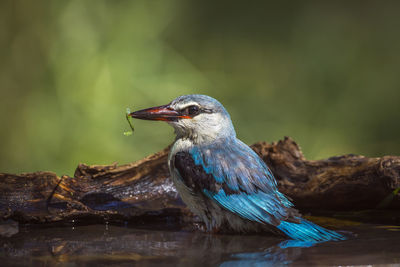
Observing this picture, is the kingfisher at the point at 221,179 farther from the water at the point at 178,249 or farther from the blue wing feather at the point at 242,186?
the water at the point at 178,249

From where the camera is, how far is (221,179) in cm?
299

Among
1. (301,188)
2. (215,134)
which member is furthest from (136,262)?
(301,188)

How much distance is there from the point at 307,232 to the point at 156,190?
1295 millimetres

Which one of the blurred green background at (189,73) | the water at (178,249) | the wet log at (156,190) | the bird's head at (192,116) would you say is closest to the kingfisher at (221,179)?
the bird's head at (192,116)

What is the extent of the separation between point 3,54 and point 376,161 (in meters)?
4.75

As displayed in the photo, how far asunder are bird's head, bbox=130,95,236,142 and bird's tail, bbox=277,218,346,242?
819mm

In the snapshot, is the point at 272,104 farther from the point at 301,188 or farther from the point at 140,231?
the point at 140,231

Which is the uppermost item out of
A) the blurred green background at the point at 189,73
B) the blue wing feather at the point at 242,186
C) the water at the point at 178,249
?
the blurred green background at the point at 189,73

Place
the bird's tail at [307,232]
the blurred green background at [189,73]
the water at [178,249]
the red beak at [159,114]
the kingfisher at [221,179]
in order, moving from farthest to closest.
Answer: the blurred green background at [189,73] < the red beak at [159,114] < the kingfisher at [221,179] < the bird's tail at [307,232] < the water at [178,249]

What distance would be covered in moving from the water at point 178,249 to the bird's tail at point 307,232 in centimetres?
8

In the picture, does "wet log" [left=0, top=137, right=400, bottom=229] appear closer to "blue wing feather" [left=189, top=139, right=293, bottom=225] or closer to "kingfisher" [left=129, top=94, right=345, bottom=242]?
"kingfisher" [left=129, top=94, right=345, bottom=242]

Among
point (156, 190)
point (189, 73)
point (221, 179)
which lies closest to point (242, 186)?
point (221, 179)

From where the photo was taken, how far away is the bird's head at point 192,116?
3.30 m

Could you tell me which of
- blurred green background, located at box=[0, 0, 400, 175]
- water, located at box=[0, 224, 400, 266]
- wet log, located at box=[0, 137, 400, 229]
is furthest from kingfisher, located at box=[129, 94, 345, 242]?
blurred green background, located at box=[0, 0, 400, 175]
